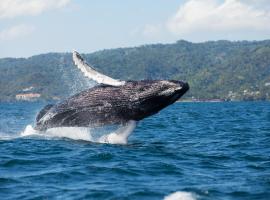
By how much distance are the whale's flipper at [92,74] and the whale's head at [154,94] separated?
598 mm

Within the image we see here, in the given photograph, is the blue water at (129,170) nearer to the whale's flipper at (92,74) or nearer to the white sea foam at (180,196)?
the white sea foam at (180,196)

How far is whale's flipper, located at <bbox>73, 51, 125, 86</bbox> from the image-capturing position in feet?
55.2

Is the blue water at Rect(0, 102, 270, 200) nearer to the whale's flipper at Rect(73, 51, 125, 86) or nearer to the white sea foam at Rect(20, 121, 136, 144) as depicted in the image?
the white sea foam at Rect(20, 121, 136, 144)

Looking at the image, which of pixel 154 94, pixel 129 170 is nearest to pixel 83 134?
pixel 154 94

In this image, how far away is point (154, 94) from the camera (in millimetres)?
16750

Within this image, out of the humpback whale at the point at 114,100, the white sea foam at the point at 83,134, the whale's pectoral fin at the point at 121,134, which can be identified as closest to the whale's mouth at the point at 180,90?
the humpback whale at the point at 114,100

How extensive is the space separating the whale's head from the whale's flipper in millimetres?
598

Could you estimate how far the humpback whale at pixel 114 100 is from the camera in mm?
16734

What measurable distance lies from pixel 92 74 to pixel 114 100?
0.96m

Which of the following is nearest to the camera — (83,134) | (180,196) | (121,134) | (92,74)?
(180,196)

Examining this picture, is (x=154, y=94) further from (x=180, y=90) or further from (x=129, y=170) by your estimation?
(x=129, y=170)

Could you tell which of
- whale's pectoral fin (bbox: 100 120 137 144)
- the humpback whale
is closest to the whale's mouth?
the humpback whale

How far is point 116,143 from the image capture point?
1789cm

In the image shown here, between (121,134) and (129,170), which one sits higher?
(121,134)
